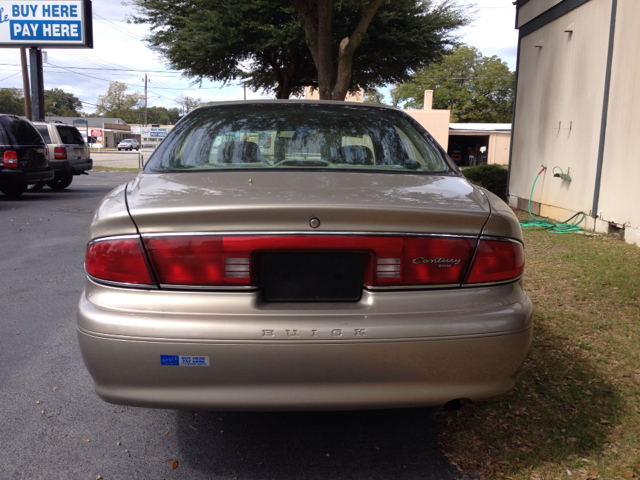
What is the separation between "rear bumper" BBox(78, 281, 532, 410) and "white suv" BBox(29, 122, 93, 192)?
45.6 feet

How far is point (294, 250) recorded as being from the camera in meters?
2.14

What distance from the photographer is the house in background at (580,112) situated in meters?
7.27

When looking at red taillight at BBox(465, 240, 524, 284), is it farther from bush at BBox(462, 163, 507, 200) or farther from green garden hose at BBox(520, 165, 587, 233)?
bush at BBox(462, 163, 507, 200)

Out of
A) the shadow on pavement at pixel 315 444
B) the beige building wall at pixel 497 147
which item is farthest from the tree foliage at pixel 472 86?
the shadow on pavement at pixel 315 444

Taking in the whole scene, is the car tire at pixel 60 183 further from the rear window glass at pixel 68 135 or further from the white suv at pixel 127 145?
the white suv at pixel 127 145

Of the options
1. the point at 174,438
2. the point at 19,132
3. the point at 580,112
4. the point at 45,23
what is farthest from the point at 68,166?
→ the point at 174,438

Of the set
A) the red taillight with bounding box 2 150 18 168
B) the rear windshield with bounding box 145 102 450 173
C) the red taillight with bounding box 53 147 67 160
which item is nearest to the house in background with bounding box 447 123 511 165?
the red taillight with bounding box 53 147 67 160

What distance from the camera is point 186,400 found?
2.15 m

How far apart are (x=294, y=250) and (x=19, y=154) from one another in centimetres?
1158

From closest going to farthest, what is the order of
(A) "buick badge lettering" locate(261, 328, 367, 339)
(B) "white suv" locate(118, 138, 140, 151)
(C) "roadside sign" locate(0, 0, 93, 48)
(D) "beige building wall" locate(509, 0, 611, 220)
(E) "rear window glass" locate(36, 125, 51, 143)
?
(A) "buick badge lettering" locate(261, 328, 367, 339), (D) "beige building wall" locate(509, 0, 611, 220), (E) "rear window glass" locate(36, 125, 51, 143), (C) "roadside sign" locate(0, 0, 93, 48), (B) "white suv" locate(118, 138, 140, 151)

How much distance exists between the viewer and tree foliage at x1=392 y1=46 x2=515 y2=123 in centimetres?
6650

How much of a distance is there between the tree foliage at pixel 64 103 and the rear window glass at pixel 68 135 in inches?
4356

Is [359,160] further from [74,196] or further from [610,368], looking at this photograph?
[74,196]

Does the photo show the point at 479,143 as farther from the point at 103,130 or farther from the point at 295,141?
the point at 103,130
